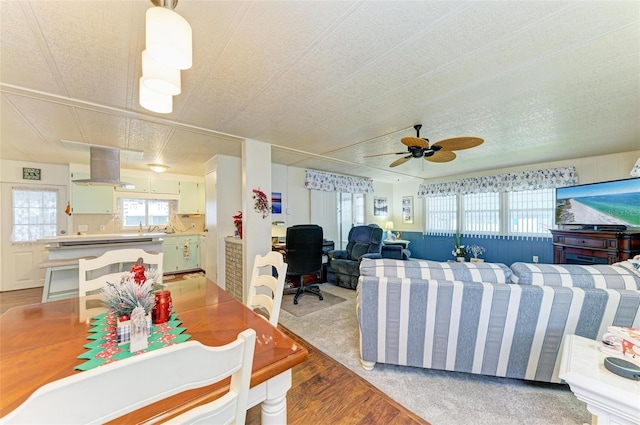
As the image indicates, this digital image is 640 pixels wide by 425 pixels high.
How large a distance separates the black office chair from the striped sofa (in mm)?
1562

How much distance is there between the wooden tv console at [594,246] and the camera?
338 centimetres

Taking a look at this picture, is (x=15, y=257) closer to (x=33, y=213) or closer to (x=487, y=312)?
(x=33, y=213)

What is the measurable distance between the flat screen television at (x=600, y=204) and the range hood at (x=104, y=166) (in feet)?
24.5

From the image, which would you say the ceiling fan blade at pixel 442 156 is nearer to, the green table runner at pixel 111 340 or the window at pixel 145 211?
the green table runner at pixel 111 340

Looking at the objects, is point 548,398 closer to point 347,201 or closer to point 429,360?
point 429,360

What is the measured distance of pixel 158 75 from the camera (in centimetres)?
113

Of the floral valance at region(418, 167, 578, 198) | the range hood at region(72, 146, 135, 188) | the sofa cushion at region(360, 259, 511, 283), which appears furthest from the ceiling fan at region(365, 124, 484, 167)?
the range hood at region(72, 146, 135, 188)

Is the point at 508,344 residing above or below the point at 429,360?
above

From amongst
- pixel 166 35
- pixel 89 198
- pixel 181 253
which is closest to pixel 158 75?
pixel 166 35

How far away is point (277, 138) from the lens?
337 cm

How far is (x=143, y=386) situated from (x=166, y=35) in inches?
46.6

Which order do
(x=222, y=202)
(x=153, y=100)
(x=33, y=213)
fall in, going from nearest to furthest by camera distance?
1. (x=153, y=100)
2. (x=222, y=202)
3. (x=33, y=213)

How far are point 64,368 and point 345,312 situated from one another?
274 centimetres

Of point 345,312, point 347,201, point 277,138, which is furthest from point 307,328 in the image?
point 347,201
